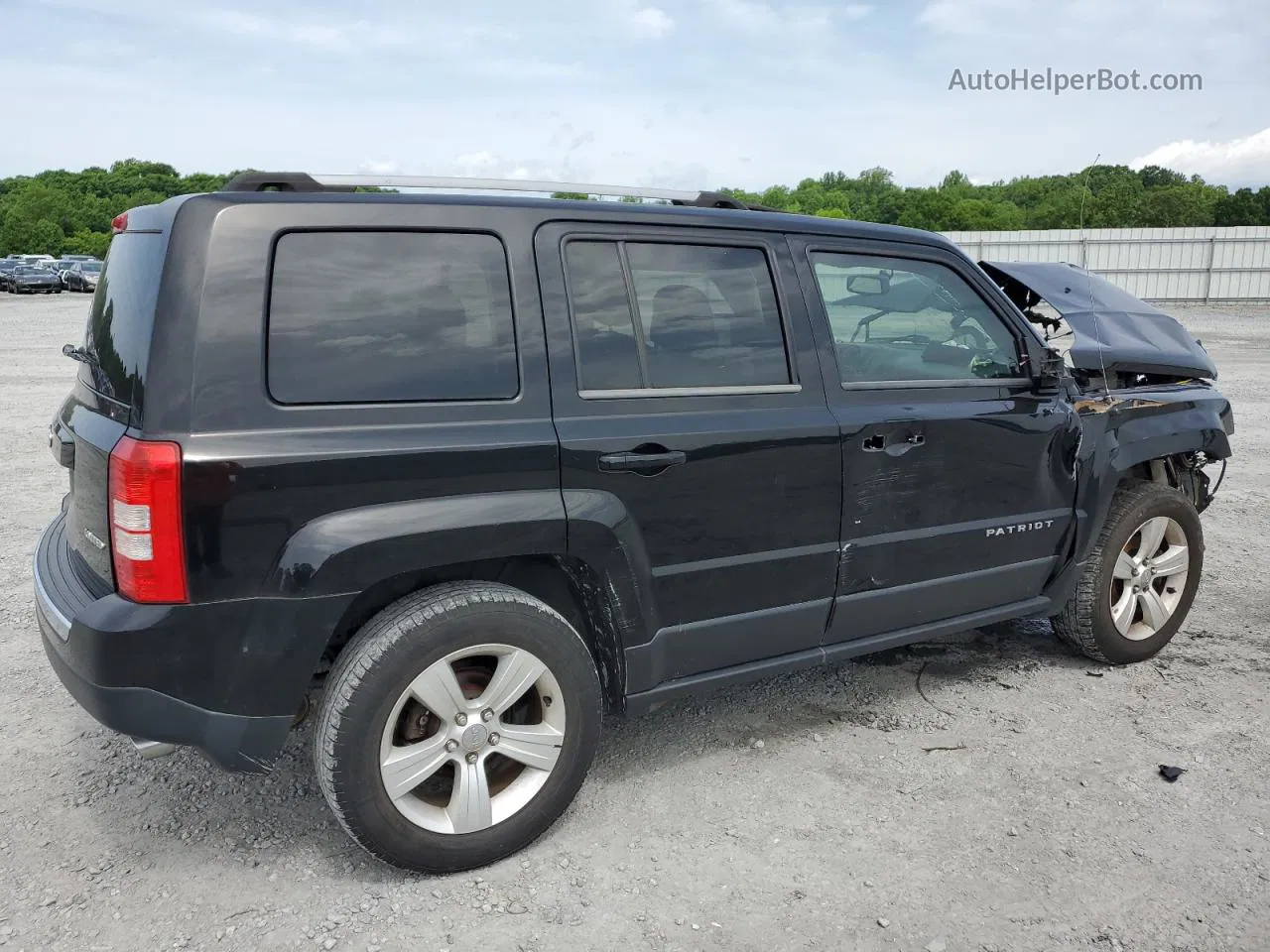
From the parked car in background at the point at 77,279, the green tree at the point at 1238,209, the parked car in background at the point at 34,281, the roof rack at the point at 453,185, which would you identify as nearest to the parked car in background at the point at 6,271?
the parked car in background at the point at 34,281

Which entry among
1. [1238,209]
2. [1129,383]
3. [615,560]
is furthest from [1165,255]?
[1238,209]

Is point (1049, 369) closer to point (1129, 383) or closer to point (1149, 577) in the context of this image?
point (1129, 383)

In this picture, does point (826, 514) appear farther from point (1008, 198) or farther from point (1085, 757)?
point (1008, 198)

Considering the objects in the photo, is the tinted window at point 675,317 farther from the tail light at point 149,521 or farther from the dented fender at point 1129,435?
the dented fender at point 1129,435

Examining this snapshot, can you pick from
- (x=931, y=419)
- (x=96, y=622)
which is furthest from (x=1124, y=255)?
(x=96, y=622)

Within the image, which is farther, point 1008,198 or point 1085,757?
point 1008,198

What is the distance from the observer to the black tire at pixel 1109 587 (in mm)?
4156

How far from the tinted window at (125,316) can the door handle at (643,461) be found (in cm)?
123

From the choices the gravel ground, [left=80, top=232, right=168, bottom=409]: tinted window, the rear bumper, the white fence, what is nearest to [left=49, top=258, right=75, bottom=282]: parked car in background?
the white fence

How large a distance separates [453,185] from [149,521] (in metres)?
1.30

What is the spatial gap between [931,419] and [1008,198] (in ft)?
278

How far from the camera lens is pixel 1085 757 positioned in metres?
3.49

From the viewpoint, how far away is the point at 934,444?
3508 mm

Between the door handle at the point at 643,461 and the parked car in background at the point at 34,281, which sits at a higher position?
the parked car in background at the point at 34,281
